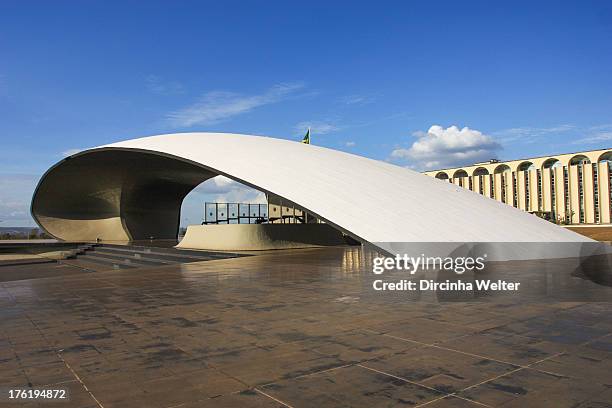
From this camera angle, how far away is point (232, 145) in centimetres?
1598

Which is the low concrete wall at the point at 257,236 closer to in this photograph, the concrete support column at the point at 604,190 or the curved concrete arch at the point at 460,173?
the concrete support column at the point at 604,190

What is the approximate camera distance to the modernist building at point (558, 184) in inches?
2392

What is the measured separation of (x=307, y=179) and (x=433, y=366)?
9.28m

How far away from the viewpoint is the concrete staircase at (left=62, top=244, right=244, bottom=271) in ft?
51.5

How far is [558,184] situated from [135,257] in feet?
209

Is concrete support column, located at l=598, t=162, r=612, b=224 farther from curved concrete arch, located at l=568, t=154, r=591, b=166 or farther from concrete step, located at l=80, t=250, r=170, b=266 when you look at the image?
concrete step, located at l=80, t=250, r=170, b=266

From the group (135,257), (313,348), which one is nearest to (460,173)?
(135,257)

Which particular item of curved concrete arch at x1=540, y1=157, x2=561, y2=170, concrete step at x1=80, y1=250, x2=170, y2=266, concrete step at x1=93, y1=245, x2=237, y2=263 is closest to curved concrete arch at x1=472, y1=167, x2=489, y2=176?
curved concrete arch at x1=540, y1=157, x2=561, y2=170

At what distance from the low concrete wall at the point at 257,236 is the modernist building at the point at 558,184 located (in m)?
45.5

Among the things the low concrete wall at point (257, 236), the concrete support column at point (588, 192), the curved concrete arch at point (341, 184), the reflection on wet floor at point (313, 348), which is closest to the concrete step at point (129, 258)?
the low concrete wall at point (257, 236)

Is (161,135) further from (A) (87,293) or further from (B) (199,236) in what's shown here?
(A) (87,293)

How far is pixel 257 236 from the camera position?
1791 centimetres

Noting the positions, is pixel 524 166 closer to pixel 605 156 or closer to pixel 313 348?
pixel 605 156

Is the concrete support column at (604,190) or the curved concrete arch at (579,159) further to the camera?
the curved concrete arch at (579,159)
